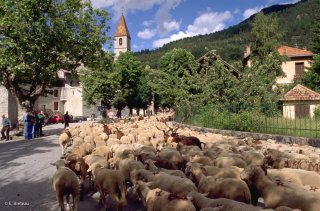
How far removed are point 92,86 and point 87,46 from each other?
2735 centimetres

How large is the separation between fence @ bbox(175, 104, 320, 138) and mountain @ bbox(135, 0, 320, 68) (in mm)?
45870

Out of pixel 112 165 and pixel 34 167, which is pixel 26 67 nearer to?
pixel 34 167

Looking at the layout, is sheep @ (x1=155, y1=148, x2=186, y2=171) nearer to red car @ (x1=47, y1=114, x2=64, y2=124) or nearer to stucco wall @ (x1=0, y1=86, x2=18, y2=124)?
stucco wall @ (x1=0, y1=86, x2=18, y2=124)

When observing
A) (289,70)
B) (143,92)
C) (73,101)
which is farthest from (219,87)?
(73,101)

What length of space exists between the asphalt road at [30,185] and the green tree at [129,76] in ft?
130

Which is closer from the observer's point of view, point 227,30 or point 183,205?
point 183,205

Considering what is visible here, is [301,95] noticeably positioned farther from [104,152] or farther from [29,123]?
[104,152]

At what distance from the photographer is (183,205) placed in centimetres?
491

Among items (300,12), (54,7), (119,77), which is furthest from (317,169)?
(300,12)

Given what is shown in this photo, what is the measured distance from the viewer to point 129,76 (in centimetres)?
5441

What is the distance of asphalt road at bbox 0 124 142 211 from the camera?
7.13m

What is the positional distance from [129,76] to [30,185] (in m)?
46.1

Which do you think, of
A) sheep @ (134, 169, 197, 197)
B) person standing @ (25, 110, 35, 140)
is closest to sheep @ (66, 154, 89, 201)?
sheep @ (134, 169, 197, 197)

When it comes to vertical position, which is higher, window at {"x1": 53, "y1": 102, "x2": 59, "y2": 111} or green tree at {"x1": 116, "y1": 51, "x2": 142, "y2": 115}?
green tree at {"x1": 116, "y1": 51, "x2": 142, "y2": 115}
